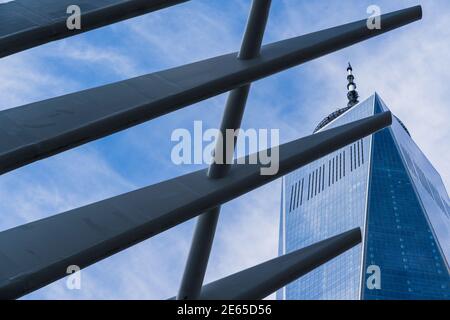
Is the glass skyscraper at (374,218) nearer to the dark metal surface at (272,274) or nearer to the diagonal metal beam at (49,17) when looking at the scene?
the dark metal surface at (272,274)

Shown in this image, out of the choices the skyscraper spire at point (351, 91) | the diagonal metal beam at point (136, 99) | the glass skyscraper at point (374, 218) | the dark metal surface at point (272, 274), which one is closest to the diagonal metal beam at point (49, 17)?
the diagonal metal beam at point (136, 99)

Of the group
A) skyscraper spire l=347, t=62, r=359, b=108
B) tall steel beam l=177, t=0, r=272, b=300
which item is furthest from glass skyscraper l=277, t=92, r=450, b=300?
tall steel beam l=177, t=0, r=272, b=300

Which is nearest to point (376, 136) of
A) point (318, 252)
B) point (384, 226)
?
point (384, 226)

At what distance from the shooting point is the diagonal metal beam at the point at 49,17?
27.4ft

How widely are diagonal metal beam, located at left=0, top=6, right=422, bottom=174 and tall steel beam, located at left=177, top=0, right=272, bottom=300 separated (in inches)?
12.4

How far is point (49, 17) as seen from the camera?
880 centimetres

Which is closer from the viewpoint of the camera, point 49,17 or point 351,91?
point 49,17

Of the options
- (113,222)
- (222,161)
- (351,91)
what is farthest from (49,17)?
(351,91)

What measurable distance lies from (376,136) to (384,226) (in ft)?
52.5

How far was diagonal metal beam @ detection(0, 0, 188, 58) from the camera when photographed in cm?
834

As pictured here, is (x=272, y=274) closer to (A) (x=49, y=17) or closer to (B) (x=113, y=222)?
(B) (x=113, y=222)

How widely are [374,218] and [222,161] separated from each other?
92.5m

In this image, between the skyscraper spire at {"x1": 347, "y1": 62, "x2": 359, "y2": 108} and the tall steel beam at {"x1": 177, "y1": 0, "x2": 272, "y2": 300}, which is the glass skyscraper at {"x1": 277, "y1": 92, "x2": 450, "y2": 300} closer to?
the skyscraper spire at {"x1": 347, "y1": 62, "x2": 359, "y2": 108}
